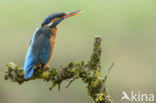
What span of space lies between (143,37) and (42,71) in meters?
9.83

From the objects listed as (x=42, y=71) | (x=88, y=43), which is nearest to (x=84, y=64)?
(x=42, y=71)

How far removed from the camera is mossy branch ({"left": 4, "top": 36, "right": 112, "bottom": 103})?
5.49 m

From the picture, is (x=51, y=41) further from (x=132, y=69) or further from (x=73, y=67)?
(x=132, y=69)

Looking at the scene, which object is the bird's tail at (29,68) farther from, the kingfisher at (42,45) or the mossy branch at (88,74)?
the mossy branch at (88,74)

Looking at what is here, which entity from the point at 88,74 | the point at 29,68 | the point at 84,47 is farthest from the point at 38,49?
the point at 84,47

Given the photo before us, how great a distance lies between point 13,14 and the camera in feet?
58.2

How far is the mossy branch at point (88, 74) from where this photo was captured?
5.49 metres

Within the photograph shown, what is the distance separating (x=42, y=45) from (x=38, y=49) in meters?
0.09

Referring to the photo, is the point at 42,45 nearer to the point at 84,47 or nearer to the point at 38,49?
the point at 38,49

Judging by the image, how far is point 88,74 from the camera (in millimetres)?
5566

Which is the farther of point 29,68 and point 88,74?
point 29,68

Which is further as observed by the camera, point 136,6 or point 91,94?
point 136,6

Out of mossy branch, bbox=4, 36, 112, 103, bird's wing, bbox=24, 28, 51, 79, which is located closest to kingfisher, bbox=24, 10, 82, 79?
bird's wing, bbox=24, 28, 51, 79

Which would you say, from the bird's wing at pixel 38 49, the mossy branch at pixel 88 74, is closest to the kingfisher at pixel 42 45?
the bird's wing at pixel 38 49
